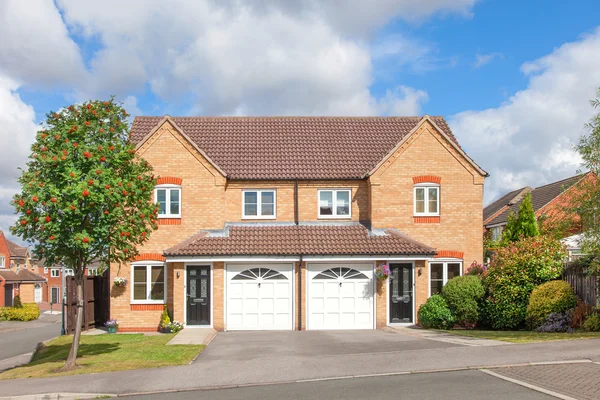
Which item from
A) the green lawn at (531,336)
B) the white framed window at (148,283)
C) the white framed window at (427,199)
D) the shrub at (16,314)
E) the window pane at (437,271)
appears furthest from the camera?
the shrub at (16,314)

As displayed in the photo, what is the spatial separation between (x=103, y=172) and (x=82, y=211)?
1077 millimetres

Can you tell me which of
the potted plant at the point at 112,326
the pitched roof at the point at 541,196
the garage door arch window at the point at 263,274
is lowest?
the potted plant at the point at 112,326

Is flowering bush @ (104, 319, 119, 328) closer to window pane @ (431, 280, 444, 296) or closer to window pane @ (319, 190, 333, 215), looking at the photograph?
window pane @ (319, 190, 333, 215)

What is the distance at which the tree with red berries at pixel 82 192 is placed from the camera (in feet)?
49.9

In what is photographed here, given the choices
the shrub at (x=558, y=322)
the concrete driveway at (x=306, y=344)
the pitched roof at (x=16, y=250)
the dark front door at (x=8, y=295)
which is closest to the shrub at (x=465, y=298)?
the concrete driveway at (x=306, y=344)

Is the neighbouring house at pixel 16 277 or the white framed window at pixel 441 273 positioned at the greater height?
the white framed window at pixel 441 273

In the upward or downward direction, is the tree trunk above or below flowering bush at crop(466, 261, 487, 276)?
below

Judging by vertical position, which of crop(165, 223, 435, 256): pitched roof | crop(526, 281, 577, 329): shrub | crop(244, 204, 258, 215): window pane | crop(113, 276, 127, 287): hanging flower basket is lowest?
crop(526, 281, 577, 329): shrub

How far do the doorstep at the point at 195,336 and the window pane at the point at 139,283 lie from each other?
9.09 ft

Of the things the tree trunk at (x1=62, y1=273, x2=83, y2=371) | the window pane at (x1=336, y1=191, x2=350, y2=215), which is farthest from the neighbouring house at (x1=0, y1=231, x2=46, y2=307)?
the tree trunk at (x1=62, y1=273, x2=83, y2=371)

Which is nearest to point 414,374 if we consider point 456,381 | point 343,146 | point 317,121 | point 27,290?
point 456,381

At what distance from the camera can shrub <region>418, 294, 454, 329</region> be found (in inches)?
903

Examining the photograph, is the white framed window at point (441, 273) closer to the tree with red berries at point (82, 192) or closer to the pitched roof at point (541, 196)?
the tree with red berries at point (82, 192)

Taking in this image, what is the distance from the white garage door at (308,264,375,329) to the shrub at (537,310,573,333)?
6.50 meters
